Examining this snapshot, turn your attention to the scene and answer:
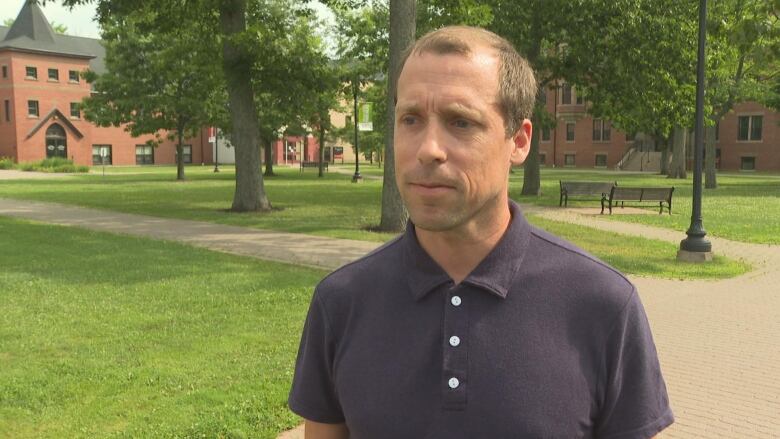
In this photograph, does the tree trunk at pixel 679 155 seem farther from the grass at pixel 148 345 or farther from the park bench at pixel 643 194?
the grass at pixel 148 345

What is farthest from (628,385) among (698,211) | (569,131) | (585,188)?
(569,131)

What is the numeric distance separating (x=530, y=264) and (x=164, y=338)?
579cm

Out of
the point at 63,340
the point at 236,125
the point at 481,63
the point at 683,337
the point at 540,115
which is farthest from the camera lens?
the point at 540,115

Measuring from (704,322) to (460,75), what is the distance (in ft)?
24.5

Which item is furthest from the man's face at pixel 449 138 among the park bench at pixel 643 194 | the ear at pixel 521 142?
the park bench at pixel 643 194

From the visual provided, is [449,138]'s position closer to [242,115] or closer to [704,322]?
[704,322]

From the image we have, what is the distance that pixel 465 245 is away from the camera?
171cm

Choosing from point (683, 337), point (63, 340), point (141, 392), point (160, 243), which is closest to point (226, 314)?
point (63, 340)

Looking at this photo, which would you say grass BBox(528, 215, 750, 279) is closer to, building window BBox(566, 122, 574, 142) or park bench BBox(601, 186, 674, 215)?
park bench BBox(601, 186, 674, 215)

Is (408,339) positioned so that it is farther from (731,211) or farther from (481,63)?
(731,211)

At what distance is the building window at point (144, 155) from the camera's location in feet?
247

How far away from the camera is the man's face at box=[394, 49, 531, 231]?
1587 millimetres

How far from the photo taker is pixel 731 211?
2147 centimetres

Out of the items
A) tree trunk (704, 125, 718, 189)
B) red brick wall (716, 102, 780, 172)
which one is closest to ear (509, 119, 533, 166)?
tree trunk (704, 125, 718, 189)
